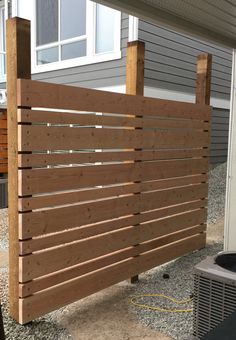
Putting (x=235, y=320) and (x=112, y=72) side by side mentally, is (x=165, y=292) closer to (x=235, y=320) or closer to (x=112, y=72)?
(x=235, y=320)

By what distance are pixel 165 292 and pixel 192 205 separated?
1.52m

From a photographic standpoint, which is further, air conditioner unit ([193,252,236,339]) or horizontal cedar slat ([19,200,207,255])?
horizontal cedar slat ([19,200,207,255])

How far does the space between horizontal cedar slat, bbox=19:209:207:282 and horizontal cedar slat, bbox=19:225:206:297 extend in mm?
49

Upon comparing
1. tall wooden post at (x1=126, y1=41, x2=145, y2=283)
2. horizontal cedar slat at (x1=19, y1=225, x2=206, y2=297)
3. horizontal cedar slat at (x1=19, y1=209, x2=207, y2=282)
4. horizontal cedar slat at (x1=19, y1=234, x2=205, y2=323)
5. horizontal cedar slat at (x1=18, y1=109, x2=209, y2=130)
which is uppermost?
tall wooden post at (x1=126, y1=41, x2=145, y2=283)

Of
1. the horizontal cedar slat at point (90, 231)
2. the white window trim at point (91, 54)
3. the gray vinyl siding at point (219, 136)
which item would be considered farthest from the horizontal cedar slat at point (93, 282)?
the gray vinyl siding at point (219, 136)

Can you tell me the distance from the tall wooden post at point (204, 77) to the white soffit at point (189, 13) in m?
1.49

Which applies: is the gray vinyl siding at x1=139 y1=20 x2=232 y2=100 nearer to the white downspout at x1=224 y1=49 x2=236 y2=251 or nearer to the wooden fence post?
the wooden fence post

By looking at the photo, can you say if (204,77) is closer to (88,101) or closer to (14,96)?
(88,101)

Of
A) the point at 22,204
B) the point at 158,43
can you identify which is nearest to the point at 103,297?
the point at 22,204

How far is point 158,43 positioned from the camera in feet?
23.7

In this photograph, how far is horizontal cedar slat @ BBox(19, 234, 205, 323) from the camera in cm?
296

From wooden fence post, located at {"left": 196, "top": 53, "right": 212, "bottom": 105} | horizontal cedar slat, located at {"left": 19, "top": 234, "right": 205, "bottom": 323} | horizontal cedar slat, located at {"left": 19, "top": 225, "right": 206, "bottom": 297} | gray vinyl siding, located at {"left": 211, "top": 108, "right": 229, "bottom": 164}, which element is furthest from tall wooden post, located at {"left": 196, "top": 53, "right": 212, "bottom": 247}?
gray vinyl siding, located at {"left": 211, "top": 108, "right": 229, "bottom": 164}

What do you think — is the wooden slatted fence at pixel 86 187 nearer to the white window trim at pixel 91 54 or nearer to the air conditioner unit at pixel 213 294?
the air conditioner unit at pixel 213 294

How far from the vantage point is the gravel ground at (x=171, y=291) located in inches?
120
